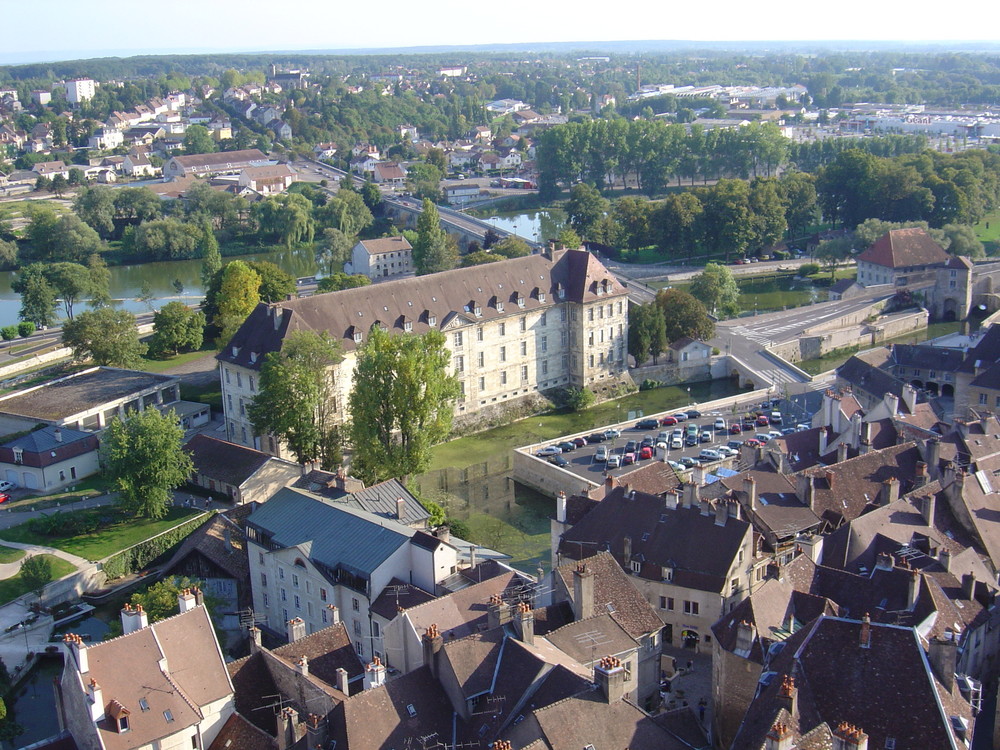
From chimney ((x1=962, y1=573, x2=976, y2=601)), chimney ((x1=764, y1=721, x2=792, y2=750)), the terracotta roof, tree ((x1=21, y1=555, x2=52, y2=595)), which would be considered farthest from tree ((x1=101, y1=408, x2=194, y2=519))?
chimney ((x1=764, y1=721, x2=792, y2=750))

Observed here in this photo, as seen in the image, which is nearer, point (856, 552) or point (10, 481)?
point (856, 552)

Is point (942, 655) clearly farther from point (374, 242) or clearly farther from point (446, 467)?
point (374, 242)

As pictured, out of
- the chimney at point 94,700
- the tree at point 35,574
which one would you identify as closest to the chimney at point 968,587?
the chimney at point 94,700

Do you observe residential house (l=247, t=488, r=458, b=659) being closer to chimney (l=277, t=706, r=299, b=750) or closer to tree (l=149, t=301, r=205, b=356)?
chimney (l=277, t=706, r=299, b=750)

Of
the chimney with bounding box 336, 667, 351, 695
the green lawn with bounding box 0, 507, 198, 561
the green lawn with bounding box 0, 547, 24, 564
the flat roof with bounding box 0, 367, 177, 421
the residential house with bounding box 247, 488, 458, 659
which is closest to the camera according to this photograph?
the chimney with bounding box 336, 667, 351, 695

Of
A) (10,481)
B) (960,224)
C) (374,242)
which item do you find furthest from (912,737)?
(960,224)

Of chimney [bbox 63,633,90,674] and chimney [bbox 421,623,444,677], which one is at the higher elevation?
chimney [bbox 63,633,90,674]
